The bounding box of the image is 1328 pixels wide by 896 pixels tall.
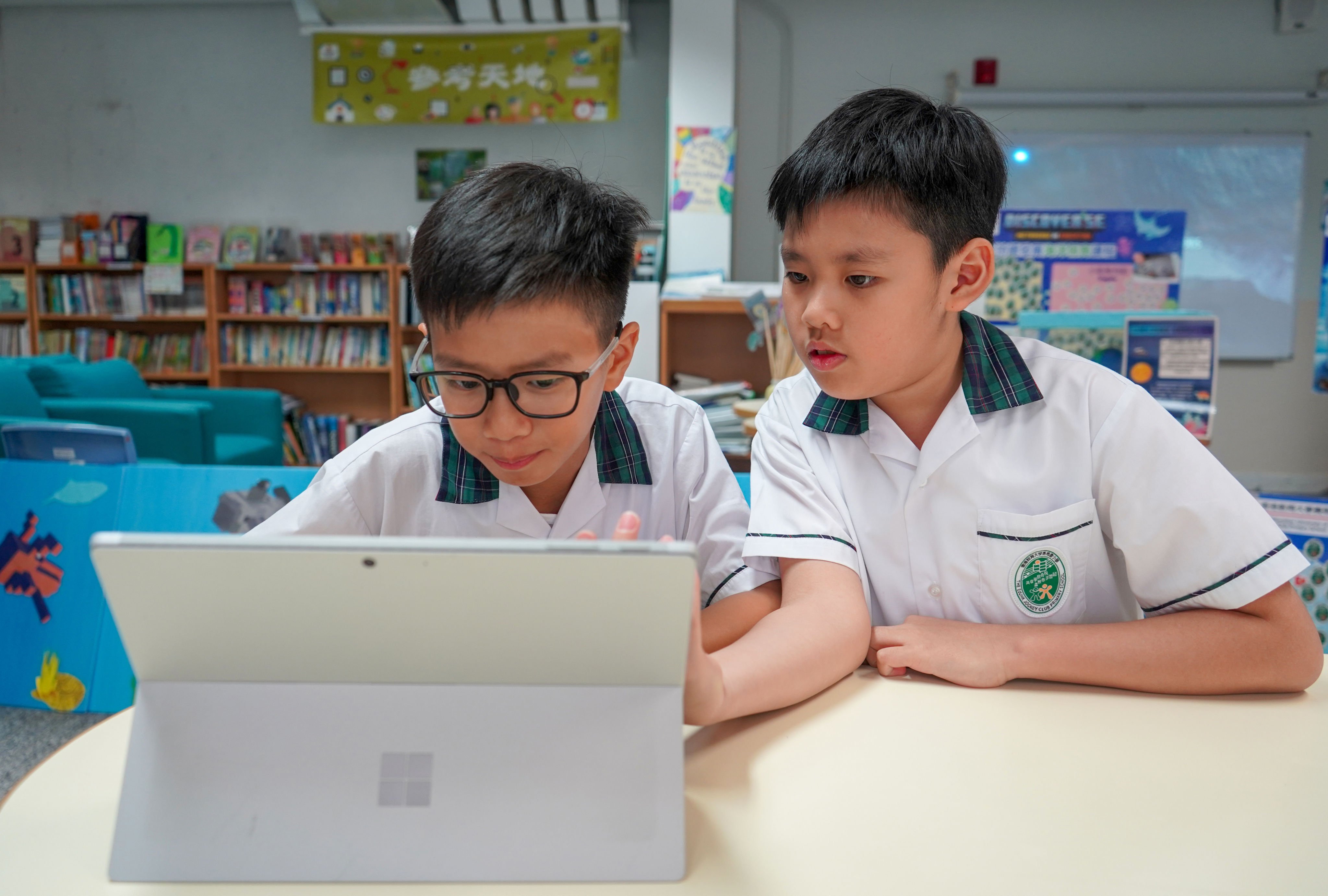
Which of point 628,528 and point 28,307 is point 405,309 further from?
point 628,528

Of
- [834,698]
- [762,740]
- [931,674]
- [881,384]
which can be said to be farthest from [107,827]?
[881,384]

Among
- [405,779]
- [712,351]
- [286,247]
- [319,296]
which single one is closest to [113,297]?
[286,247]

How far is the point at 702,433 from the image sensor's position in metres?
1.14

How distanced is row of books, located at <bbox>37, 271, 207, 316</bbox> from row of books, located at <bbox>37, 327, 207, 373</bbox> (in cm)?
18

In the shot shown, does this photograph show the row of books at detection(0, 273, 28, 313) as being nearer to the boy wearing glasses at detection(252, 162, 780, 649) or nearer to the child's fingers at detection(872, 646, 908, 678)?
the boy wearing glasses at detection(252, 162, 780, 649)

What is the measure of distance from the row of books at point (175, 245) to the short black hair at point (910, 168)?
475 cm

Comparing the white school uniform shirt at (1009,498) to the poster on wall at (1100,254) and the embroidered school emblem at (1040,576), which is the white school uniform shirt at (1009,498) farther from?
the poster on wall at (1100,254)

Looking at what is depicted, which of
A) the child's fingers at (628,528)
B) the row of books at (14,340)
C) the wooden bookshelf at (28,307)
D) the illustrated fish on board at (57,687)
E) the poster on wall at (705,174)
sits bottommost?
the illustrated fish on board at (57,687)

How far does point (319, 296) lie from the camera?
5473 millimetres

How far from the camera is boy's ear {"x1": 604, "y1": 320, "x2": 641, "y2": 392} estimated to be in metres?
0.98

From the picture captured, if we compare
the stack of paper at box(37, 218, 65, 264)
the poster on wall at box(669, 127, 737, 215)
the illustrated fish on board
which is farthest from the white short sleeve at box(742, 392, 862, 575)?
the stack of paper at box(37, 218, 65, 264)

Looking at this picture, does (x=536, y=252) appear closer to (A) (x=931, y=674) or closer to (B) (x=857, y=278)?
(B) (x=857, y=278)

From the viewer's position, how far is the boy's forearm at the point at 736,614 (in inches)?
35.8

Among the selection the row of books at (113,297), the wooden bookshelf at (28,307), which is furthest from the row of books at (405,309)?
the wooden bookshelf at (28,307)
